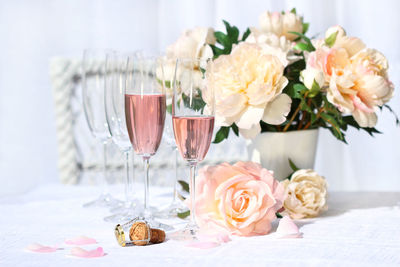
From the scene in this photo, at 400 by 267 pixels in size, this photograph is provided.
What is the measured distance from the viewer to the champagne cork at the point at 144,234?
36.8 inches

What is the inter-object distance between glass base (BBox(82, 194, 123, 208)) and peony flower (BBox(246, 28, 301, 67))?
48 centimetres

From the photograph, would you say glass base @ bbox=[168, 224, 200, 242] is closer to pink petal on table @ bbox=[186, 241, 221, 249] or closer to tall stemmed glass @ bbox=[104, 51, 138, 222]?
pink petal on table @ bbox=[186, 241, 221, 249]

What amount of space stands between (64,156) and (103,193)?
885mm

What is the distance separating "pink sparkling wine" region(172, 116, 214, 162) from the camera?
929mm

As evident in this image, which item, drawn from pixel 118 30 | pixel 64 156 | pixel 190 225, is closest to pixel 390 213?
pixel 190 225

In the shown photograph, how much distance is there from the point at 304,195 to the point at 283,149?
0.47ft

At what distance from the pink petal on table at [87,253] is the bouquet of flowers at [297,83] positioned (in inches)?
13.9

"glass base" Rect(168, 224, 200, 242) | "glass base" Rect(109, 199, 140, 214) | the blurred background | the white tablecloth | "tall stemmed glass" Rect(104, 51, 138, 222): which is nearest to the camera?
the white tablecloth

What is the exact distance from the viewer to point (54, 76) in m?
2.14

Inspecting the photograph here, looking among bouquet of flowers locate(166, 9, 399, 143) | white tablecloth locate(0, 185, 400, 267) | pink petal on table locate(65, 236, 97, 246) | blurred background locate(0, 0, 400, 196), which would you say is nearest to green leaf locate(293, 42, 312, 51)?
bouquet of flowers locate(166, 9, 399, 143)

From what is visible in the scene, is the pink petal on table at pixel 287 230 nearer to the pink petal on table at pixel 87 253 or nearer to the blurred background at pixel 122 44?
the pink petal on table at pixel 87 253

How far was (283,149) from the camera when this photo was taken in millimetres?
1244

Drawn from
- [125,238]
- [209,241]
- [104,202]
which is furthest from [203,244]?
[104,202]

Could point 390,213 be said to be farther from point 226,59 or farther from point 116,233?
point 116,233
